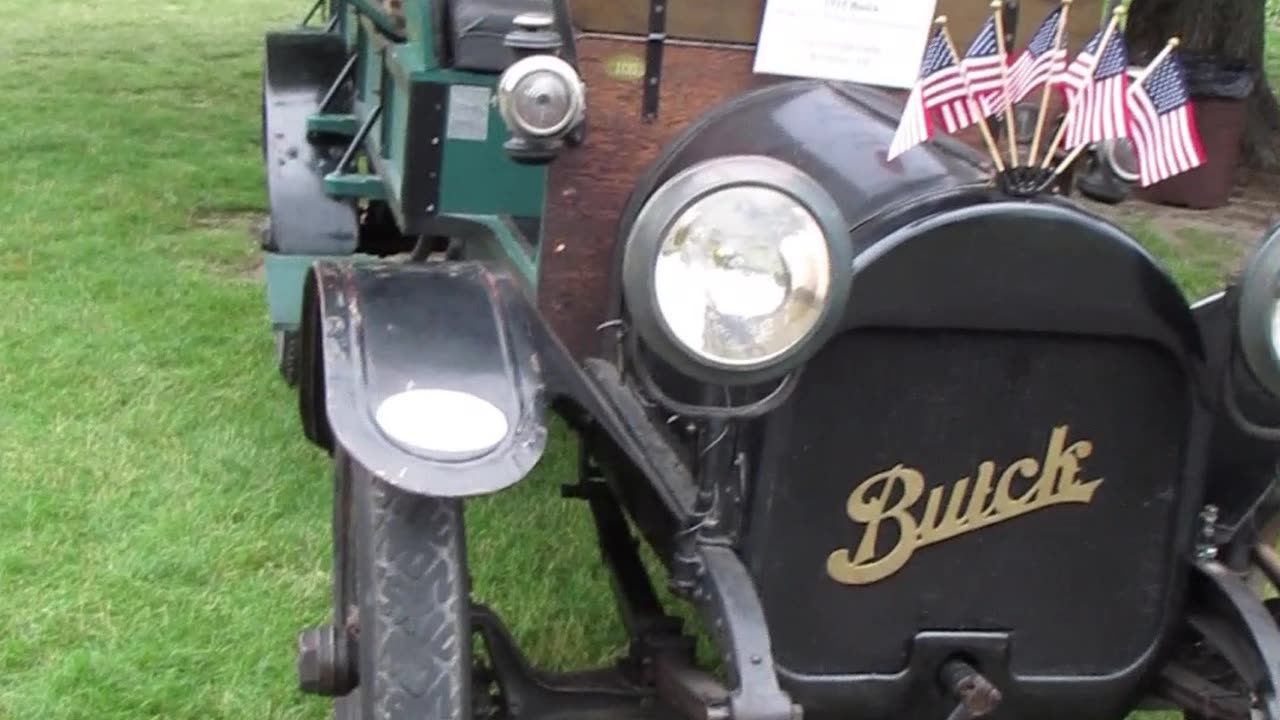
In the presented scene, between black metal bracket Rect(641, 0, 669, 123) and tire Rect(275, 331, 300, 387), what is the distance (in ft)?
6.42

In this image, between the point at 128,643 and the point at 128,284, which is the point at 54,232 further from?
the point at 128,643

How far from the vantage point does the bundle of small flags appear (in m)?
2.18

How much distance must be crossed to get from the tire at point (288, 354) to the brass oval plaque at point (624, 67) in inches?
76.6

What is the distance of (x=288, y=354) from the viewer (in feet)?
15.6

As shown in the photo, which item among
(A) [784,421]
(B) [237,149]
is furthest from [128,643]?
(B) [237,149]

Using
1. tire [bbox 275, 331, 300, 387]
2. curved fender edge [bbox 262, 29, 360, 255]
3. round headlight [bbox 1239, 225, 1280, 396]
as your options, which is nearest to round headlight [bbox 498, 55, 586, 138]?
round headlight [bbox 1239, 225, 1280, 396]

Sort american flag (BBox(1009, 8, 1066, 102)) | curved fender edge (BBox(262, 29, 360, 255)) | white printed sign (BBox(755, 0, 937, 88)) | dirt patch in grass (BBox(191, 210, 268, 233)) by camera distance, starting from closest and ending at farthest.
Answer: american flag (BBox(1009, 8, 1066, 102))
white printed sign (BBox(755, 0, 937, 88))
curved fender edge (BBox(262, 29, 360, 255))
dirt patch in grass (BBox(191, 210, 268, 233))

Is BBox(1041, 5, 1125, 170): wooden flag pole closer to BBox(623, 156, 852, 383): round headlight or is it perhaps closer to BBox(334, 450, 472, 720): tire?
BBox(623, 156, 852, 383): round headlight

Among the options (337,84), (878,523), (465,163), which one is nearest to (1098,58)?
(878,523)

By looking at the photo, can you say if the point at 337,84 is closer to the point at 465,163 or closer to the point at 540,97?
the point at 465,163

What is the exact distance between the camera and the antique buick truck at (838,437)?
2098mm

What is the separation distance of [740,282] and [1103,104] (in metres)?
0.58

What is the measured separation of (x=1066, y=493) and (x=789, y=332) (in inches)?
22.8

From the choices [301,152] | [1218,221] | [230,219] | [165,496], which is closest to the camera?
[165,496]
